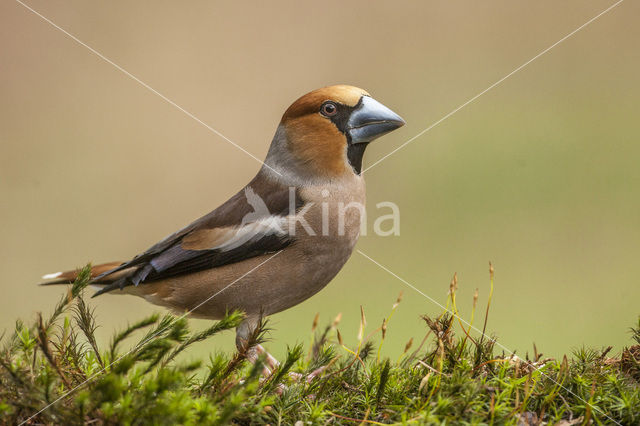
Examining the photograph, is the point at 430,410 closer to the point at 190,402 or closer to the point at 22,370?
the point at 190,402

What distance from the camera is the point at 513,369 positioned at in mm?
2455

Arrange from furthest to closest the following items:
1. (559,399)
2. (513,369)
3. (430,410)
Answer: (513,369)
(559,399)
(430,410)

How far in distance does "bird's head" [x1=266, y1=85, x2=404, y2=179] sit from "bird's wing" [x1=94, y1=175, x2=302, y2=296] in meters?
0.20

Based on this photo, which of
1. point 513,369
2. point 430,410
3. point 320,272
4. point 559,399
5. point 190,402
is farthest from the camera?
point 320,272

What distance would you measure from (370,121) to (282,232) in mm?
778

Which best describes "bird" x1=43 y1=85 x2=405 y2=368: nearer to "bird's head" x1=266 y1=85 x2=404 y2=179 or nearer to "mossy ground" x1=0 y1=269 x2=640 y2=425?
"bird's head" x1=266 y1=85 x2=404 y2=179

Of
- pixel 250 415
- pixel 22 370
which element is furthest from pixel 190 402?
pixel 22 370

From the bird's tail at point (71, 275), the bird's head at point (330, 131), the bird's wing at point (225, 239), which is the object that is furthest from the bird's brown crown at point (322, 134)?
the bird's tail at point (71, 275)

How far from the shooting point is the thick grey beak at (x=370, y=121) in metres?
3.33

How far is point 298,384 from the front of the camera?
236cm

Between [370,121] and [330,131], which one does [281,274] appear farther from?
[370,121]

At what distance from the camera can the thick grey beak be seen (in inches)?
131

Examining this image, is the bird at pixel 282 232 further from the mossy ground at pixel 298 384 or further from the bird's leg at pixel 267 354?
the mossy ground at pixel 298 384

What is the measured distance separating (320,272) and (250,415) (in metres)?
1.18
